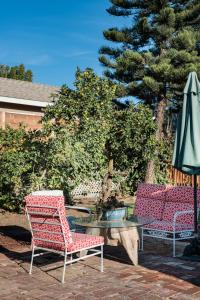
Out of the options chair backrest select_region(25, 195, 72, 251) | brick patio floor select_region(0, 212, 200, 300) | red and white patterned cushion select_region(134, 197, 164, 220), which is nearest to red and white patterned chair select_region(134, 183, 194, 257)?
red and white patterned cushion select_region(134, 197, 164, 220)

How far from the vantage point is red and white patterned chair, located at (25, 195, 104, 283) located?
5234mm

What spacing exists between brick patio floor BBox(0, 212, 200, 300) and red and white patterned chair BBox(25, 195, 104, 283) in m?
0.31

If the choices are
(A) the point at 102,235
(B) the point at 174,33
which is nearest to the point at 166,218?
(A) the point at 102,235

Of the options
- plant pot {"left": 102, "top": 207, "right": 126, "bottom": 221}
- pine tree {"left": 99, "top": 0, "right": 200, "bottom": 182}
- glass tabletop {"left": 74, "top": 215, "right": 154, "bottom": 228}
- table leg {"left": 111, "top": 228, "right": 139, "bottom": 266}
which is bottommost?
table leg {"left": 111, "top": 228, "right": 139, "bottom": 266}

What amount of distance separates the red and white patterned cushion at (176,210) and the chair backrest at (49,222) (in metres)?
2.61

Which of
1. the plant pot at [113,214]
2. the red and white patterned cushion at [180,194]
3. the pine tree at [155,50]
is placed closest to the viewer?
the plant pot at [113,214]

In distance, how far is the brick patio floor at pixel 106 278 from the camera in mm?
4754

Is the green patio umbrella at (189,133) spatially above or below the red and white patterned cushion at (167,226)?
above

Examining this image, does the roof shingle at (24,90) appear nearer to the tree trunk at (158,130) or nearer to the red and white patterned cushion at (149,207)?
the tree trunk at (158,130)

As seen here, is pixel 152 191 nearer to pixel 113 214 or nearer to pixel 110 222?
pixel 113 214

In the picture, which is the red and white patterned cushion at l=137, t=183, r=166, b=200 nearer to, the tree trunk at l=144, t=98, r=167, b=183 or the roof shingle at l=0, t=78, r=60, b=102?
the tree trunk at l=144, t=98, r=167, b=183

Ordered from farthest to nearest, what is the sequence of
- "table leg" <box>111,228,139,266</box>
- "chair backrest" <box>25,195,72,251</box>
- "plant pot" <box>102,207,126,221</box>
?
1. "plant pot" <box>102,207,126,221</box>
2. "table leg" <box>111,228,139,266</box>
3. "chair backrest" <box>25,195,72,251</box>

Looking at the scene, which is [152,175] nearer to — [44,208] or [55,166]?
[55,166]

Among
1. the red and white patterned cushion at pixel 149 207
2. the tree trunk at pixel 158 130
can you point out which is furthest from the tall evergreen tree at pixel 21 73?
the red and white patterned cushion at pixel 149 207
